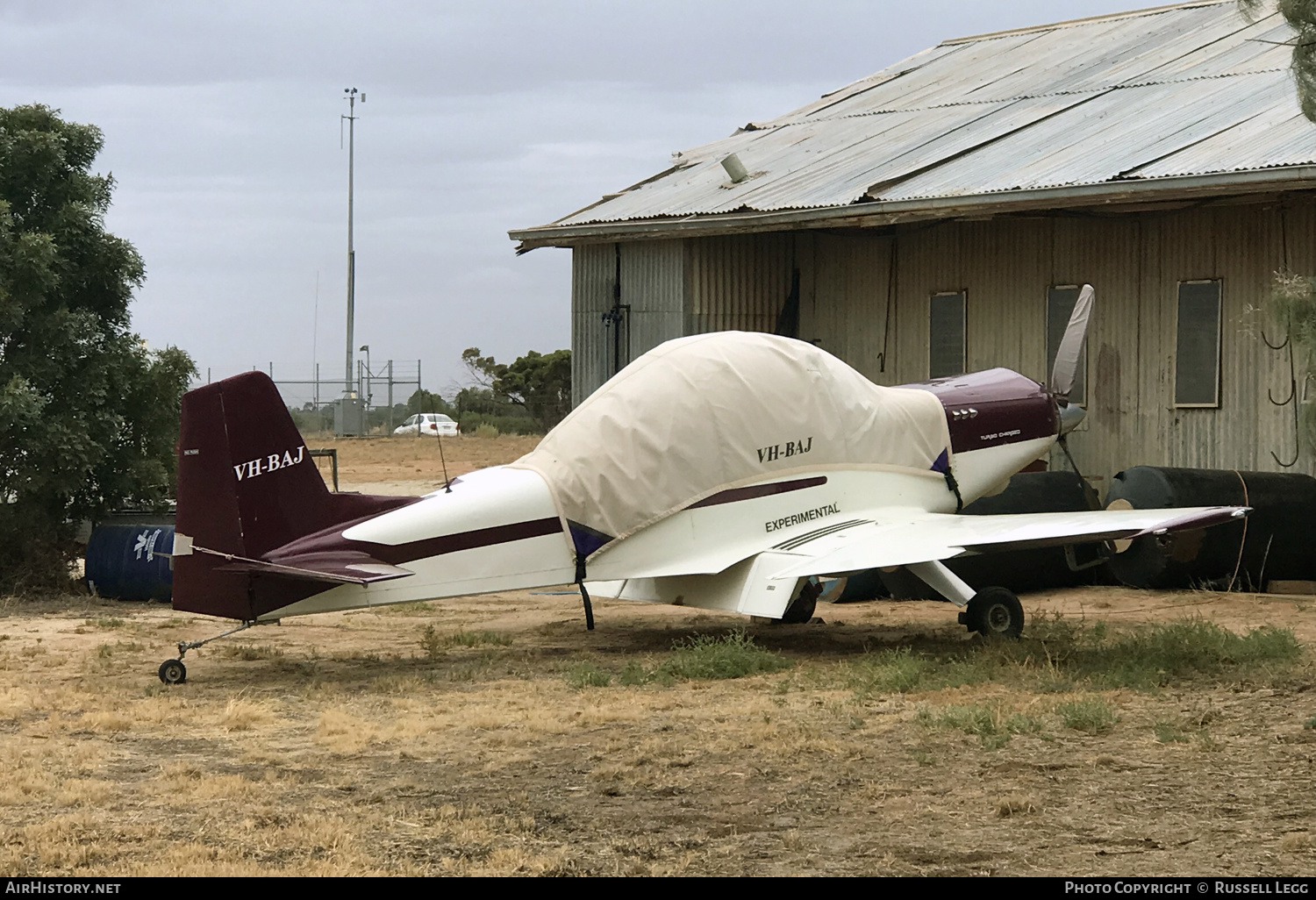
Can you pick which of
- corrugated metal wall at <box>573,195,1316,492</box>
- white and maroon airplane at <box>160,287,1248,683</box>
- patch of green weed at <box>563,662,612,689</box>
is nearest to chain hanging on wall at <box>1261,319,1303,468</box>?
corrugated metal wall at <box>573,195,1316,492</box>

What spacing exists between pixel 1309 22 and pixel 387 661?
24.9 ft

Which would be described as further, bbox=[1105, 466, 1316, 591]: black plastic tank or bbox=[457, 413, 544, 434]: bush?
bbox=[457, 413, 544, 434]: bush

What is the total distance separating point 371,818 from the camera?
248 inches

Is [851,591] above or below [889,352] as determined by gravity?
below

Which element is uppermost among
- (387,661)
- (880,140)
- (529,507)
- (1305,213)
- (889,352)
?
(880,140)

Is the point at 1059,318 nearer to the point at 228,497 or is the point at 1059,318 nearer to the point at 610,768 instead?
the point at 228,497

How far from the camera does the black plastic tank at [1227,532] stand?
1491cm

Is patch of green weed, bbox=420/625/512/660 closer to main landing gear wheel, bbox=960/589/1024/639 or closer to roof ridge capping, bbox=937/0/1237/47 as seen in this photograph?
main landing gear wheel, bbox=960/589/1024/639

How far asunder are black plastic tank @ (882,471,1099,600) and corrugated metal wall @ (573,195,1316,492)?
1421 millimetres

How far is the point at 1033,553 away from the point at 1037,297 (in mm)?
3718

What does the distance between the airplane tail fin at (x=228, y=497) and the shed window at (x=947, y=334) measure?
1012 centimetres

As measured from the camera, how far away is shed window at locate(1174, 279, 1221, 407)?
16.2m

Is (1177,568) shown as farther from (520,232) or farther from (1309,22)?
(520,232)

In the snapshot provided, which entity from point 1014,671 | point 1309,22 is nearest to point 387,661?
point 1014,671
